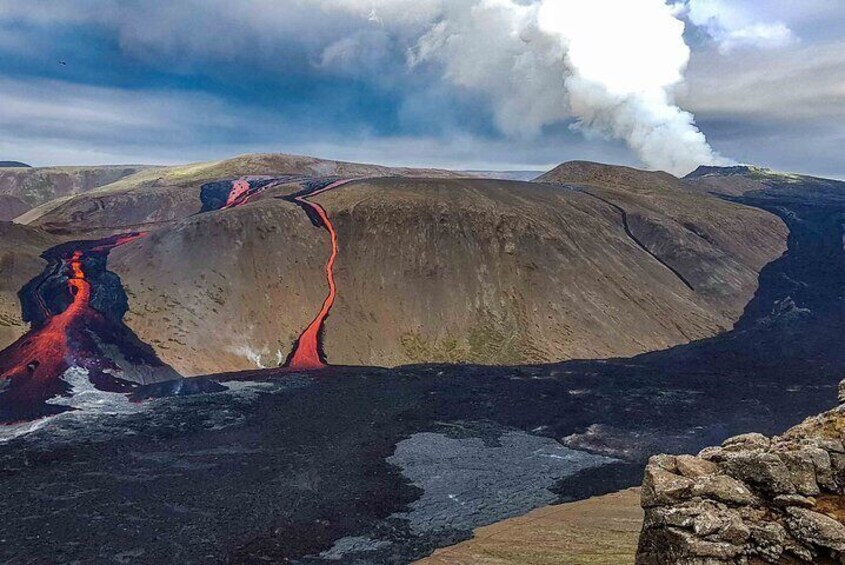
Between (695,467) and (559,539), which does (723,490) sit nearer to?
(695,467)

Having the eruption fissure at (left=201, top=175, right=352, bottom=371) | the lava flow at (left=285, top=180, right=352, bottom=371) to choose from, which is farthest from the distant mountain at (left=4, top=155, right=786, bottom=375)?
the eruption fissure at (left=201, top=175, right=352, bottom=371)

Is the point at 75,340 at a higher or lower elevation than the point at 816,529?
lower

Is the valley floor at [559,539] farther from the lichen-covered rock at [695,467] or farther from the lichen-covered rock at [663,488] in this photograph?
the lichen-covered rock at [663,488]

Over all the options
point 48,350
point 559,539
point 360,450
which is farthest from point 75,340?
point 559,539

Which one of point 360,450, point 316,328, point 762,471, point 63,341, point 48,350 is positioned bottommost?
point 360,450

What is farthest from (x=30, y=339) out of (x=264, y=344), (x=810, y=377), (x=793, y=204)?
(x=793, y=204)

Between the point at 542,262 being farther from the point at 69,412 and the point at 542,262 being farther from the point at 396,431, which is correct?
the point at 69,412
